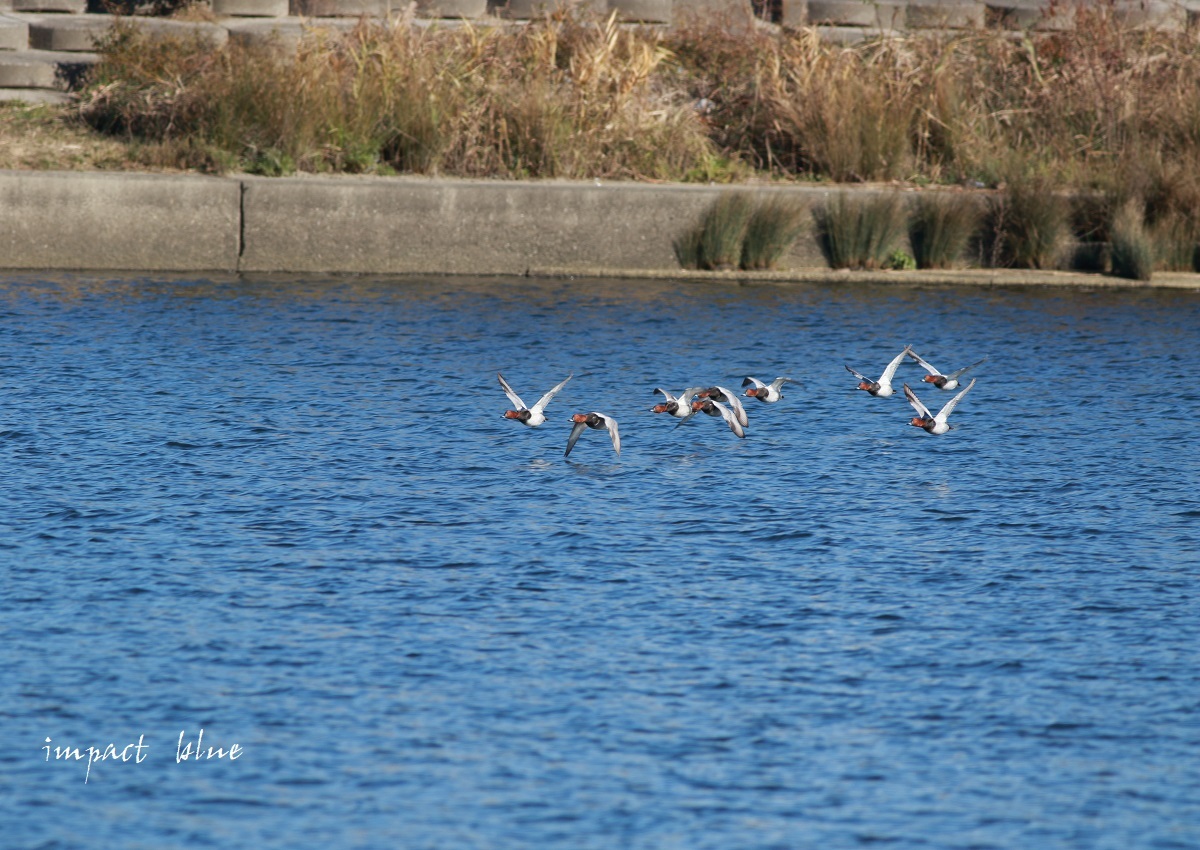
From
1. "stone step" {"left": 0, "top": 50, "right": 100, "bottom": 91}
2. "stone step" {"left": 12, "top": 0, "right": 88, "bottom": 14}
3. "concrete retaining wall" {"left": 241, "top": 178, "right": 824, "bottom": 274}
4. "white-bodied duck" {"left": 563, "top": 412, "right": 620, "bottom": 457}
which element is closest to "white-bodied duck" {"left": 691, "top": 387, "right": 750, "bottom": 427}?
"white-bodied duck" {"left": 563, "top": 412, "right": 620, "bottom": 457}

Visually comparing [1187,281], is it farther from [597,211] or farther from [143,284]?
[143,284]

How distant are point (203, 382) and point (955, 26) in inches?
494

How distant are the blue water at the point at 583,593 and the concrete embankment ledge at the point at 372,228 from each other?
2047 millimetres

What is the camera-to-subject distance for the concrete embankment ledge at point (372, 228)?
17438mm

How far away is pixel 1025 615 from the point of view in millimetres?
8797

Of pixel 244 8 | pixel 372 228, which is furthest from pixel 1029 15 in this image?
pixel 244 8

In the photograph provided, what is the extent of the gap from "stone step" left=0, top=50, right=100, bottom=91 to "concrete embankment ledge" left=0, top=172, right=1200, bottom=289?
3.05m

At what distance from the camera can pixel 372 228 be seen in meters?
18.0

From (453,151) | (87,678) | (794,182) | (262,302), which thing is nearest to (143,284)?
(262,302)

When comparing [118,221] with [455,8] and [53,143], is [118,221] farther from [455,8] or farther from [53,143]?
[455,8]

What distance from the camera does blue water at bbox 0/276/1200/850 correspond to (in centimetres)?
670

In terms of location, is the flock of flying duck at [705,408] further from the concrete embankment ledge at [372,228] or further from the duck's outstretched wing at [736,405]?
the concrete embankment ledge at [372,228]

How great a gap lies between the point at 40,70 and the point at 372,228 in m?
4.81

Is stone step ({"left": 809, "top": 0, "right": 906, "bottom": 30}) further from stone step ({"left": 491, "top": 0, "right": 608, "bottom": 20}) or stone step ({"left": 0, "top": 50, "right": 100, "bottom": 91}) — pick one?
stone step ({"left": 0, "top": 50, "right": 100, "bottom": 91})
